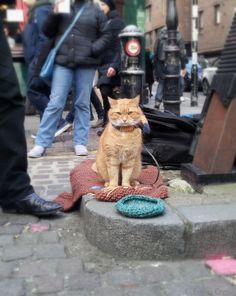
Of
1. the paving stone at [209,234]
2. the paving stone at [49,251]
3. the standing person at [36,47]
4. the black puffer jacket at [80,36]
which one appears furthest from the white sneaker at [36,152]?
the paving stone at [209,234]

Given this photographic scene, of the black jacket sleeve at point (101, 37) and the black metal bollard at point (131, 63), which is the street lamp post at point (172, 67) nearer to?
the black metal bollard at point (131, 63)

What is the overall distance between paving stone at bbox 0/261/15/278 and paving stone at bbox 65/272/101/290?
335 millimetres

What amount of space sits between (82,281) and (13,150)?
1.19 meters

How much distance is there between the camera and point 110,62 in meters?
7.75

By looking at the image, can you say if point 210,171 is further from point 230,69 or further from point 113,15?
point 113,15

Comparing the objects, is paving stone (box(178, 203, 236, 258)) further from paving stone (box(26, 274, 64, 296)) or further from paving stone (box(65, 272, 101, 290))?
paving stone (box(26, 274, 64, 296))

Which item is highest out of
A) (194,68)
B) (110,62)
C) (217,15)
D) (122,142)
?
(217,15)

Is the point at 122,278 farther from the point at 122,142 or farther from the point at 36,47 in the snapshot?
the point at 36,47

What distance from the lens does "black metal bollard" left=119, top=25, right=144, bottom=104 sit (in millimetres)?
6941

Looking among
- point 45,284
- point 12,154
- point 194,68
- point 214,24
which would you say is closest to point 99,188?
point 12,154

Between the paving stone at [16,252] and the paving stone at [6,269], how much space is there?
62mm

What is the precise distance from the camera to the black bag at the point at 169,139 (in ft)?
16.1

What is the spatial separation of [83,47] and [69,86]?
0.46m

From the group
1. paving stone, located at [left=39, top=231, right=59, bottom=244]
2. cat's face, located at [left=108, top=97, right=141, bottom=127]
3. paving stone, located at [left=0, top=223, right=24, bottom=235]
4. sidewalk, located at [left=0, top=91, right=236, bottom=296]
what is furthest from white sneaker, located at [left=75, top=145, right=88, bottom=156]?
paving stone, located at [left=39, top=231, right=59, bottom=244]
